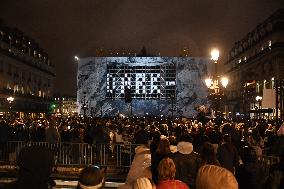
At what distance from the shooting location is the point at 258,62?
7388 centimetres

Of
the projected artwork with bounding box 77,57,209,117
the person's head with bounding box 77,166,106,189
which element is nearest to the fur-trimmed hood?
the person's head with bounding box 77,166,106,189

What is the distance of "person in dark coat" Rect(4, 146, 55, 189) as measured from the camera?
3660 millimetres

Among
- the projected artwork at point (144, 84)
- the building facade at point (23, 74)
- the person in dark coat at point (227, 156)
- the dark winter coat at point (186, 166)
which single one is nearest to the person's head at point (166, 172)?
the dark winter coat at point (186, 166)

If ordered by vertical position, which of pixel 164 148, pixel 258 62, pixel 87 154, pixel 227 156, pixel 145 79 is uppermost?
pixel 258 62

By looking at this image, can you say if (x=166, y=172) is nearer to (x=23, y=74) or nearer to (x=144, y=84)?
(x=144, y=84)

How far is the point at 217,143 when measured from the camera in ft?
42.5

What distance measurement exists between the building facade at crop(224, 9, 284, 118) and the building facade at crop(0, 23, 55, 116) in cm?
3667

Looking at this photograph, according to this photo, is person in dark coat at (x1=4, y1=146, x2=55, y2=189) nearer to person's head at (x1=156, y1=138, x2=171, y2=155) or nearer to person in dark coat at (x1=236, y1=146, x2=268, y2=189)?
person's head at (x1=156, y1=138, x2=171, y2=155)

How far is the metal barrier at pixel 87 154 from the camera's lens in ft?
49.5

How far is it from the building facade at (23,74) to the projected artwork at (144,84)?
415 inches

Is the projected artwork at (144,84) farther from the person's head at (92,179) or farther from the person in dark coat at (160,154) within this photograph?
the person's head at (92,179)

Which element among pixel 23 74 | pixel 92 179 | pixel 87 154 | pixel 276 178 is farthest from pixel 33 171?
pixel 23 74

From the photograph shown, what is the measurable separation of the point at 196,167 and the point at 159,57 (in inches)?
3014

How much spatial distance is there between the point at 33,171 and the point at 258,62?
7338 centimetres
